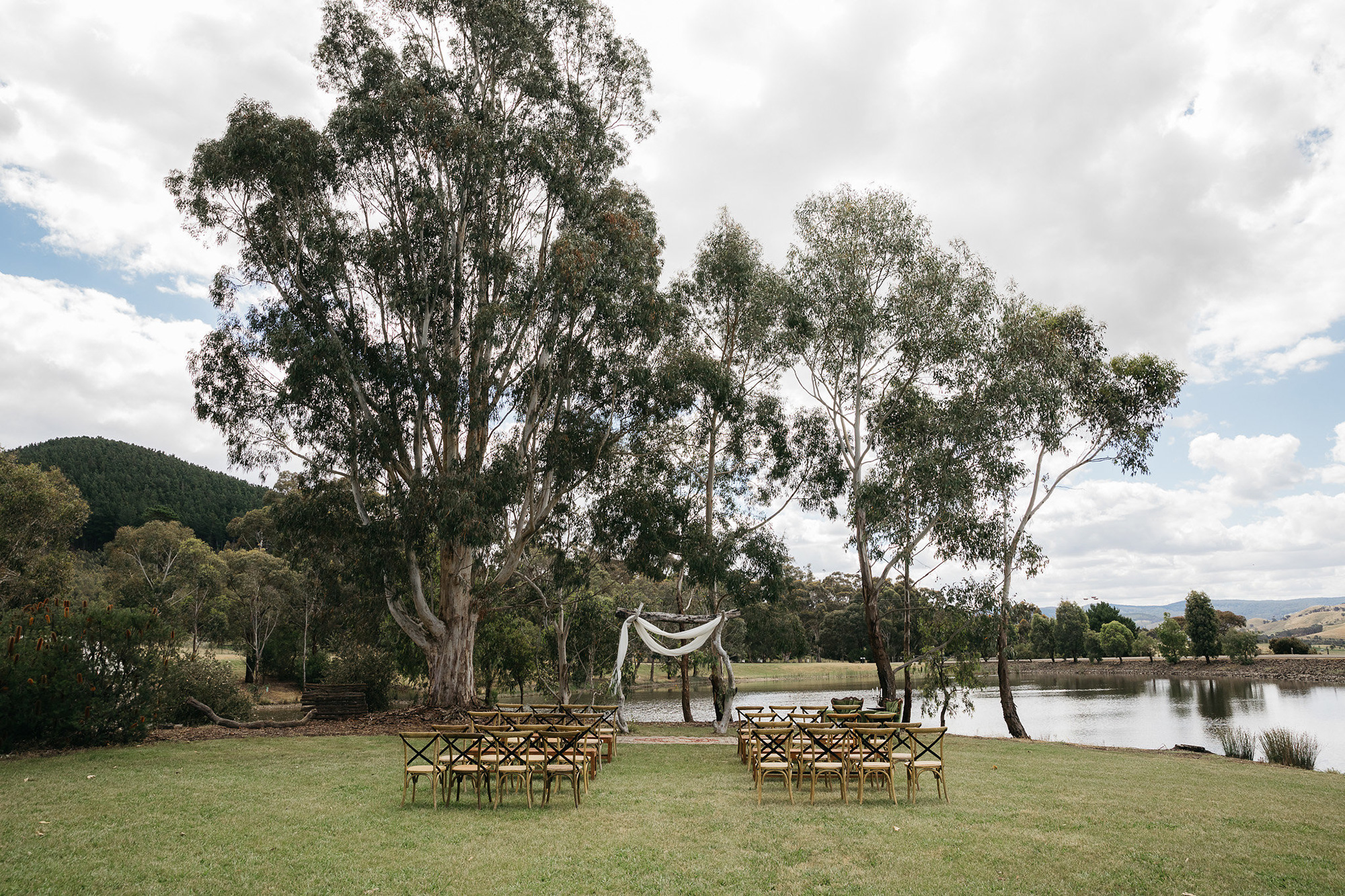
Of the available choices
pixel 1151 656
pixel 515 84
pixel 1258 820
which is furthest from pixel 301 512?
pixel 1151 656

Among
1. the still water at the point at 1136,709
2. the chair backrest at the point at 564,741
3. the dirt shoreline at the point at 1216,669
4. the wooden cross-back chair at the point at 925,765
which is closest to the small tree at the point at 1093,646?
the dirt shoreline at the point at 1216,669

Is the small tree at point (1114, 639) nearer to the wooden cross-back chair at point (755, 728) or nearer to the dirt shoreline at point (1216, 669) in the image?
the dirt shoreline at point (1216, 669)

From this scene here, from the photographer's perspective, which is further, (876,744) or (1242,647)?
(1242,647)

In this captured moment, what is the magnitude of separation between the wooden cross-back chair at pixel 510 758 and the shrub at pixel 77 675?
25.5ft

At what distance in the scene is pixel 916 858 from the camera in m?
5.57

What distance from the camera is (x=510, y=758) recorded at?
752 cm

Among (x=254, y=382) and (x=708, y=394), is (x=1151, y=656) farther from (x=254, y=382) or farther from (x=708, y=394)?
(x=254, y=382)

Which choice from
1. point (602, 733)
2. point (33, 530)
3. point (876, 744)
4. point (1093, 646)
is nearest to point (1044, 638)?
point (1093, 646)

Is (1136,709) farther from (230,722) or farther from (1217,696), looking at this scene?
(230,722)

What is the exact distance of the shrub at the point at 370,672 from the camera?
22.0 m

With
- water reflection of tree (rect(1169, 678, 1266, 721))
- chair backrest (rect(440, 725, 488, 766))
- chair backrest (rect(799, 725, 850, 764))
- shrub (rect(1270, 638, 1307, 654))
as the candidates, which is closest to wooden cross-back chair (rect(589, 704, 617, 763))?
chair backrest (rect(440, 725, 488, 766))

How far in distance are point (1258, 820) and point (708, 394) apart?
43.2 feet

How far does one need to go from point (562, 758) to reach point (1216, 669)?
57.5 meters

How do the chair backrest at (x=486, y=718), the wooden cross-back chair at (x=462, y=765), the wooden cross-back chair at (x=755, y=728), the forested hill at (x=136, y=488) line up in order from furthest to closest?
the forested hill at (x=136, y=488) < the chair backrest at (x=486, y=718) < the wooden cross-back chair at (x=755, y=728) < the wooden cross-back chair at (x=462, y=765)
